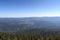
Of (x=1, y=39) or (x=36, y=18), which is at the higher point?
(x=36, y=18)

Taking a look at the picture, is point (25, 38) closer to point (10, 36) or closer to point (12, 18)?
point (10, 36)

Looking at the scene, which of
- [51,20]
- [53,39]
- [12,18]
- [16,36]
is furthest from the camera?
[12,18]

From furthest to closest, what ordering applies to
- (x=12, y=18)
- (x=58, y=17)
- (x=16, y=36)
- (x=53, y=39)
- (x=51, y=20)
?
(x=12, y=18) < (x=51, y=20) < (x=58, y=17) < (x=16, y=36) < (x=53, y=39)

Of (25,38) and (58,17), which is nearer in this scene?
(25,38)

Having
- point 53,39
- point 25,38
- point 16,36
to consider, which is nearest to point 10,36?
point 16,36

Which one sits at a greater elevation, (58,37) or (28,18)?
(28,18)

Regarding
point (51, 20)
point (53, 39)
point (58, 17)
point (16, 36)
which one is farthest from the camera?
point (51, 20)

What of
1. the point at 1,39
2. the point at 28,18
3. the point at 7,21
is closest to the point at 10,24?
the point at 7,21

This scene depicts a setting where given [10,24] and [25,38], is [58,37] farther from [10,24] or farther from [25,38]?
[10,24]

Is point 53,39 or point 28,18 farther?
point 28,18
